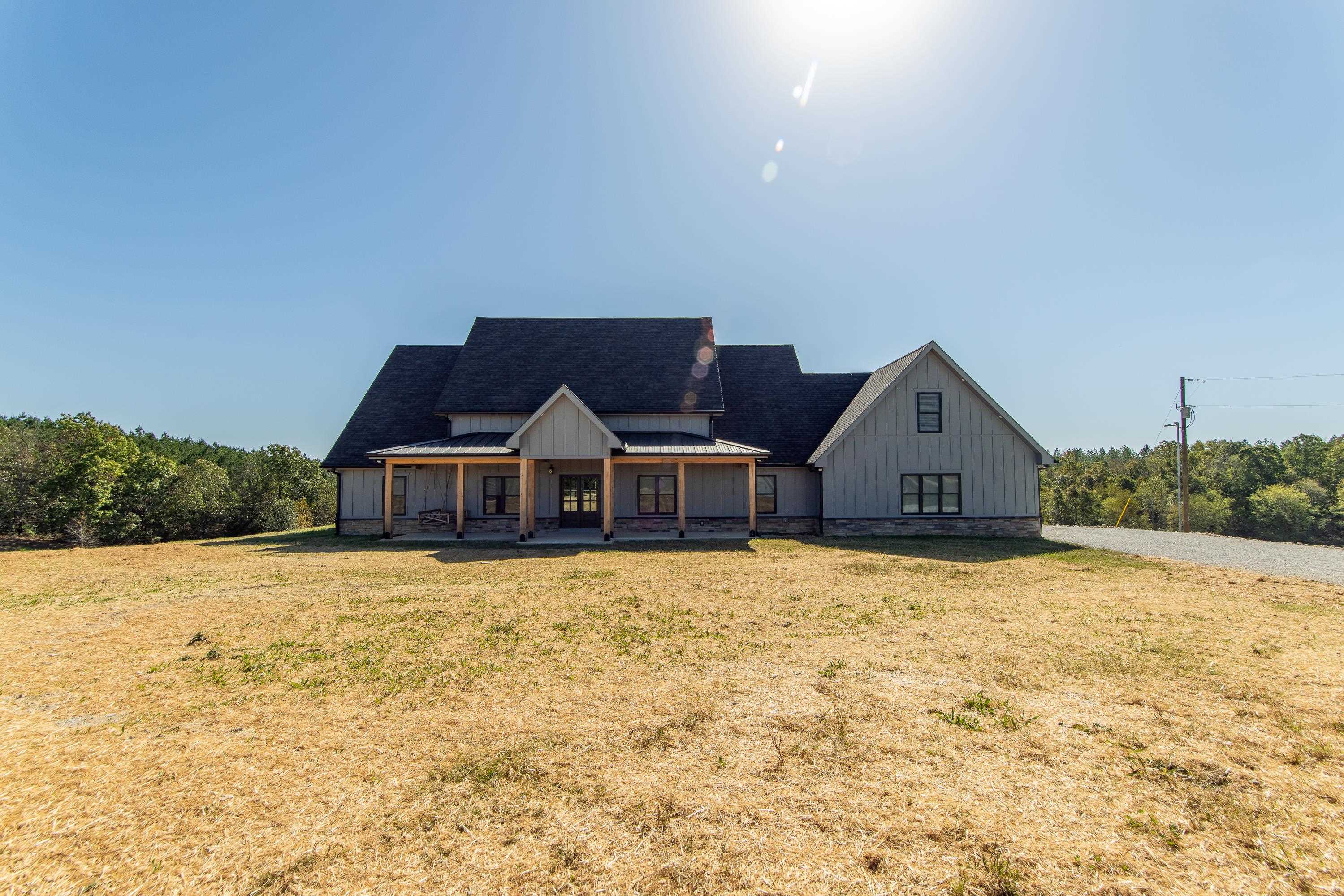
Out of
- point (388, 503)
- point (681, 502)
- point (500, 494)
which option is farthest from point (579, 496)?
point (388, 503)

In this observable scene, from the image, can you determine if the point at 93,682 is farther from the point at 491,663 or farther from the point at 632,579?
the point at 632,579

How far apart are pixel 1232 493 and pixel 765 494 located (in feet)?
229

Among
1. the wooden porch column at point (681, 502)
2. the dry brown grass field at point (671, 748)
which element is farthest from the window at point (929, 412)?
the dry brown grass field at point (671, 748)

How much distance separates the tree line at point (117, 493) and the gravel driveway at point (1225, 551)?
124ft

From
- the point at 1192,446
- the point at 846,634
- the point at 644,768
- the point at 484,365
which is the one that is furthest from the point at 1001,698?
the point at 1192,446

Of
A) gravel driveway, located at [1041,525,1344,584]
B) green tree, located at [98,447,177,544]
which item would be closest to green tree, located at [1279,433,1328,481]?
gravel driveway, located at [1041,525,1344,584]

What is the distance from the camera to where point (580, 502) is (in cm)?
2142

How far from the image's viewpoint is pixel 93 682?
18.7 feet

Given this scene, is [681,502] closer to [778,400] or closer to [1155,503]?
[778,400]

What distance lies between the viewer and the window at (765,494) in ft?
69.8

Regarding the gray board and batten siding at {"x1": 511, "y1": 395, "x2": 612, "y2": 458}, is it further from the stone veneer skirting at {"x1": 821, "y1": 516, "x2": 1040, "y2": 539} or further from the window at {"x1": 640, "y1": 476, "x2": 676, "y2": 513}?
the stone veneer skirting at {"x1": 821, "y1": 516, "x2": 1040, "y2": 539}

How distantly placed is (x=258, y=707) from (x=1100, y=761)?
700cm

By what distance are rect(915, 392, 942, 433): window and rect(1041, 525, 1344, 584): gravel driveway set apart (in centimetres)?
591

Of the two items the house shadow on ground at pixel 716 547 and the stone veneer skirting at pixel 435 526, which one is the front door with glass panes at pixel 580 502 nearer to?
the stone veneer skirting at pixel 435 526
